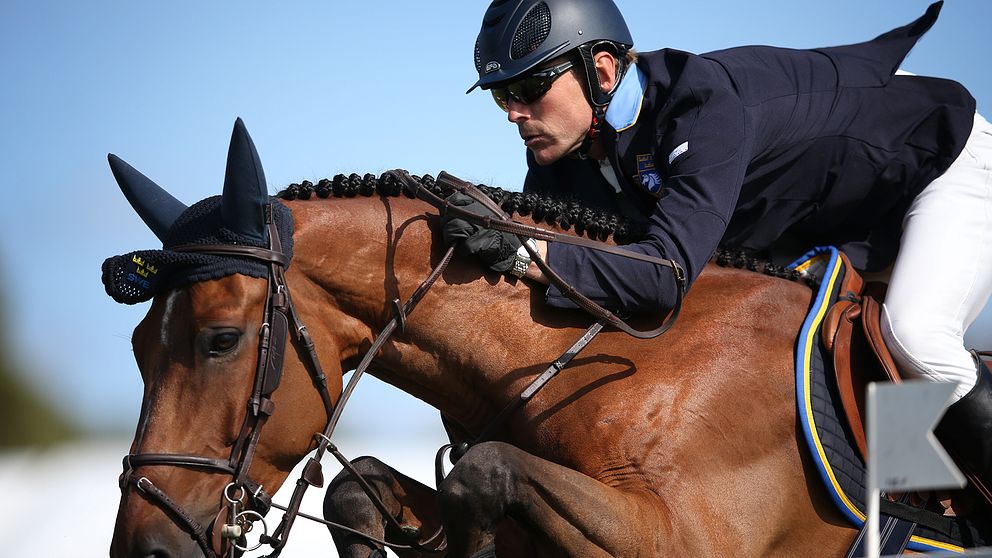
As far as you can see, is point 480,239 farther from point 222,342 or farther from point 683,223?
point 222,342

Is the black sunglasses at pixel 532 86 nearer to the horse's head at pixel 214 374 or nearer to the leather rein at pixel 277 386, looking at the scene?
the leather rein at pixel 277 386

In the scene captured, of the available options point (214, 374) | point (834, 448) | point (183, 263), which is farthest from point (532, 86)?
point (834, 448)

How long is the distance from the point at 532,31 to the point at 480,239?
848mm

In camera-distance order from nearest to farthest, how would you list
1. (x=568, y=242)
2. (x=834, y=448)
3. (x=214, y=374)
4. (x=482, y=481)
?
(x=482, y=481), (x=214, y=374), (x=834, y=448), (x=568, y=242)

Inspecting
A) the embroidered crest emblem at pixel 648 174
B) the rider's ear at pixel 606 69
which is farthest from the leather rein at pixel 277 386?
the rider's ear at pixel 606 69

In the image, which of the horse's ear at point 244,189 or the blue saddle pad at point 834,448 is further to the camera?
the blue saddle pad at point 834,448

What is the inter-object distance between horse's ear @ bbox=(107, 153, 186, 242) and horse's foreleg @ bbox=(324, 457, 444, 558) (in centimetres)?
110

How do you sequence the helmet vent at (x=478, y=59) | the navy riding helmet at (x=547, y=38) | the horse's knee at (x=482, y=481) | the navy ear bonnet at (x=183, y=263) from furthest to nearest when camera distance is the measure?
the helmet vent at (x=478, y=59)
the navy riding helmet at (x=547, y=38)
the navy ear bonnet at (x=183, y=263)
the horse's knee at (x=482, y=481)

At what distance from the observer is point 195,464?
3.07 metres

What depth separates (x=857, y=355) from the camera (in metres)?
3.42

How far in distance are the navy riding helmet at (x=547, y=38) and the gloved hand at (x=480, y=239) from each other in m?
0.57

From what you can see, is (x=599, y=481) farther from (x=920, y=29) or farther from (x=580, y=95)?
(x=920, y=29)

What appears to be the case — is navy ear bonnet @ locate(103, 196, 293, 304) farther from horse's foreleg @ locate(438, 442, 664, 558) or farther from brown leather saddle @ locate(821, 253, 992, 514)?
brown leather saddle @ locate(821, 253, 992, 514)

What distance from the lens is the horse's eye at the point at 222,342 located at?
3121mm
